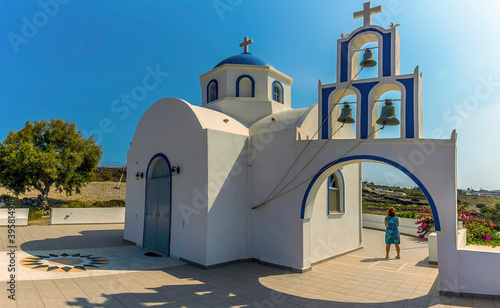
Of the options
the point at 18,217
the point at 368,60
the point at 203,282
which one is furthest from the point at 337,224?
the point at 18,217

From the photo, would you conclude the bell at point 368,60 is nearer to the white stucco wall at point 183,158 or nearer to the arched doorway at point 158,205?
the white stucco wall at point 183,158

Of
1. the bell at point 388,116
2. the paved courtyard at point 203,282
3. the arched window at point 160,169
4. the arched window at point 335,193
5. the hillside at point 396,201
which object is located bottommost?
the paved courtyard at point 203,282

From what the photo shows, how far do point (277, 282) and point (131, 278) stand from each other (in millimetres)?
3342

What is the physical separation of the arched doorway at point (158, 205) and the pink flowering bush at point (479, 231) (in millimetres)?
8865

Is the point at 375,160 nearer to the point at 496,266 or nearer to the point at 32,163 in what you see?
the point at 496,266

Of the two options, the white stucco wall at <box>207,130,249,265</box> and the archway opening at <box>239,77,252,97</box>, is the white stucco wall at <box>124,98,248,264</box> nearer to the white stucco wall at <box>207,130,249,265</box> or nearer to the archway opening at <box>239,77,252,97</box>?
the white stucco wall at <box>207,130,249,265</box>

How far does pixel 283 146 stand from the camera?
8812mm

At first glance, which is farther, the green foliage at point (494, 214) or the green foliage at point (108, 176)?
the green foliage at point (108, 176)

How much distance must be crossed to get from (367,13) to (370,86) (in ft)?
5.87

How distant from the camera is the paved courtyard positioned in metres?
5.94

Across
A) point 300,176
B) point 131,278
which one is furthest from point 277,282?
point 131,278

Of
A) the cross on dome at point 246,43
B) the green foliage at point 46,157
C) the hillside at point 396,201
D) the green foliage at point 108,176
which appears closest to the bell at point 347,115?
the cross on dome at point 246,43

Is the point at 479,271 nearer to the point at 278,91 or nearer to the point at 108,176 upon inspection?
the point at 278,91

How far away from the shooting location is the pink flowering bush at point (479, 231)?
9150mm
